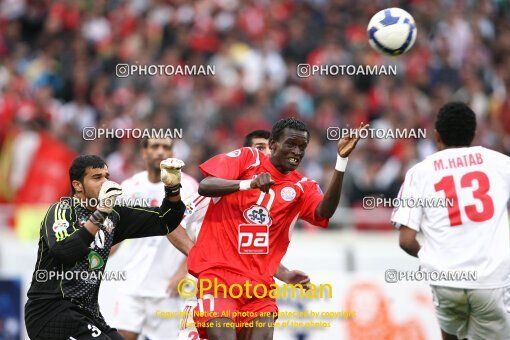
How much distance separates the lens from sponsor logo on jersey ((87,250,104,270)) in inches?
330

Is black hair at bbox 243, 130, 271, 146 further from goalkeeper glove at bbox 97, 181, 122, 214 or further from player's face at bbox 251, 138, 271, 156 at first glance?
goalkeeper glove at bbox 97, 181, 122, 214

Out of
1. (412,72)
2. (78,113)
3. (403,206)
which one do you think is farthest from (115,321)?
(412,72)

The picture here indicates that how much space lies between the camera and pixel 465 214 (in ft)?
28.4

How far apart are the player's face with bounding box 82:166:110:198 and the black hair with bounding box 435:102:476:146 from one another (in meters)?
2.97

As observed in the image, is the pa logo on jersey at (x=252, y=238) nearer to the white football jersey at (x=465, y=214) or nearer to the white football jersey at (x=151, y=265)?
the white football jersey at (x=465, y=214)

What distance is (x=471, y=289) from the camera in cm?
859

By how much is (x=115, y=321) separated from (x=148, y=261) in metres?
0.75

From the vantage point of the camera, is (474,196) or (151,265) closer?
(474,196)

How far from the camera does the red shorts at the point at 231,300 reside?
859 centimetres

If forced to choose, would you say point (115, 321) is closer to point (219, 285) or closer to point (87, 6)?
point (219, 285)

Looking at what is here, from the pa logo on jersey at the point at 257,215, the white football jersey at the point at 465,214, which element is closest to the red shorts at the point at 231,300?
the pa logo on jersey at the point at 257,215

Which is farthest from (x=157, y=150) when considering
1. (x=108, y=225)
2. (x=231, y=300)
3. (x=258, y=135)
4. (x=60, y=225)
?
(x=60, y=225)

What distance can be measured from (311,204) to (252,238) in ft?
2.04

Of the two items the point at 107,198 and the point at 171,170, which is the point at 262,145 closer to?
the point at 171,170
